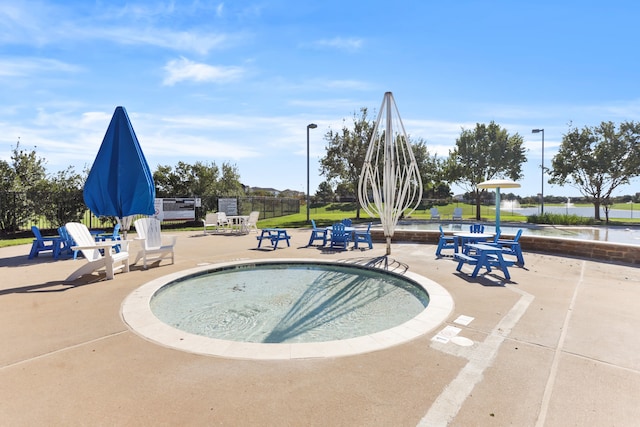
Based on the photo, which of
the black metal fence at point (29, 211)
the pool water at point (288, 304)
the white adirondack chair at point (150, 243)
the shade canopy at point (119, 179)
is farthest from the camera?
the black metal fence at point (29, 211)

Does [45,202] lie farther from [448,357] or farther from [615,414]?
[615,414]

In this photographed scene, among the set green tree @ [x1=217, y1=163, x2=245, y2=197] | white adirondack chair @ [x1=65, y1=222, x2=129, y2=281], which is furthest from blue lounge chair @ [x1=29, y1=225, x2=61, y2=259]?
green tree @ [x1=217, y1=163, x2=245, y2=197]

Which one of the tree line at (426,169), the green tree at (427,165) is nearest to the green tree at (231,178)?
the tree line at (426,169)

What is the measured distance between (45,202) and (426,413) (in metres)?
19.8

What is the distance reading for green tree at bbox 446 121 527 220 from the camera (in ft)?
90.4

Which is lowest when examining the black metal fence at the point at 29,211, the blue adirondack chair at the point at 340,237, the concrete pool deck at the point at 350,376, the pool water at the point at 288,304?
the pool water at the point at 288,304

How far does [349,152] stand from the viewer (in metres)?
27.0

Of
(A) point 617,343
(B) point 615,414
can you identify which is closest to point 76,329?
(B) point 615,414

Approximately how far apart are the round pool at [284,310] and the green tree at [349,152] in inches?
777

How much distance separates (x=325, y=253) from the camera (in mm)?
10398

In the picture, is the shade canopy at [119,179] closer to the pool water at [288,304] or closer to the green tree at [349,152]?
the pool water at [288,304]

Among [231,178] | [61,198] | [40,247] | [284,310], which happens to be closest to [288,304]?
[284,310]

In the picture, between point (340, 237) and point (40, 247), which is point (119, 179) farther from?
point (340, 237)

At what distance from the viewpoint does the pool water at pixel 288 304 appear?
14.8 ft
